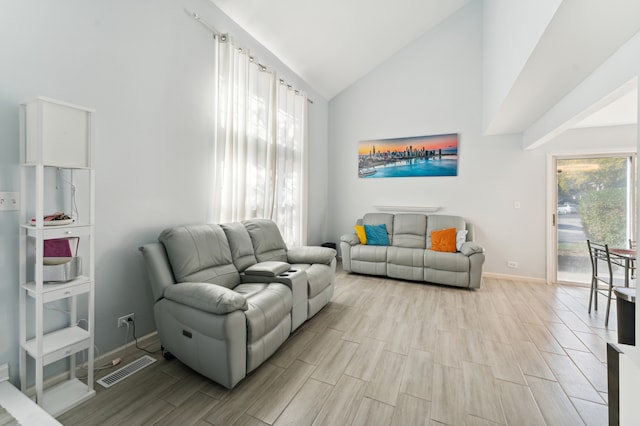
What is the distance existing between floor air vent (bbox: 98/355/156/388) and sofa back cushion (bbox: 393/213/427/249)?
147 inches

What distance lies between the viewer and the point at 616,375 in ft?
3.33

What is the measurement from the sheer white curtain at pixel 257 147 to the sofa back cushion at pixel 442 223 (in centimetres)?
211

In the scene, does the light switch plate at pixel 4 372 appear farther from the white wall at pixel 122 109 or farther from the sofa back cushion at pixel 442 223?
the sofa back cushion at pixel 442 223

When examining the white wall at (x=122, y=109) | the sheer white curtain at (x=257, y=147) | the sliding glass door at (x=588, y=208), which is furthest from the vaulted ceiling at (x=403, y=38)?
the white wall at (x=122, y=109)

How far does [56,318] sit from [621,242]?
21.0 ft

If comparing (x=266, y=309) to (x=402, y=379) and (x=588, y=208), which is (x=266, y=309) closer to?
(x=402, y=379)

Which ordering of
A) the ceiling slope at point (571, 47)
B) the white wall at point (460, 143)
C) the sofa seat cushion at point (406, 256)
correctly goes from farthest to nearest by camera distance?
the white wall at point (460, 143) < the sofa seat cushion at point (406, 256) < the ceiling slope at point (571, 47)

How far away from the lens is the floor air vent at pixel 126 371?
184cm

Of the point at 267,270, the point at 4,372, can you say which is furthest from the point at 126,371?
the point at 267,270

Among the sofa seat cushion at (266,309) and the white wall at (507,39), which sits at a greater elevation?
the white wall at (507,39)

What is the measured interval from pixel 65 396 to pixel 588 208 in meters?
6.14

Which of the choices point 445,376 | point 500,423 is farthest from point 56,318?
point 500,423

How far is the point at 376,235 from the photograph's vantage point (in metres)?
4.67

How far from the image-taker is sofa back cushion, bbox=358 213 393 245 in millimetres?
4820
